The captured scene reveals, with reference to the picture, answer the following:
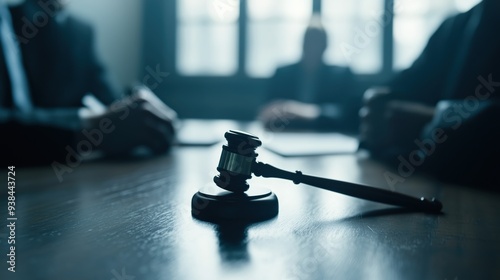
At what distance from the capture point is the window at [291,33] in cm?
429

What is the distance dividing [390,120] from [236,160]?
0.80 m

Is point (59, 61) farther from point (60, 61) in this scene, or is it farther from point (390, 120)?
point (390, 120)

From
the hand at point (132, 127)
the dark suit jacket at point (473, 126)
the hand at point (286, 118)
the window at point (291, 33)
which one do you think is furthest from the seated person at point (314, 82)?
the dark suit jacket at point (473, 126)

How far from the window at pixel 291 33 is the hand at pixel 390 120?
297 cm

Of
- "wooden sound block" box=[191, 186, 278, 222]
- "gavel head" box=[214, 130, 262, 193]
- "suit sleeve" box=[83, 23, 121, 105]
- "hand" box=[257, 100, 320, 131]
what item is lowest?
"hand" box=[257, 100, 320, 131]

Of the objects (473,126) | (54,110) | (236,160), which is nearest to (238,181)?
(236,160)

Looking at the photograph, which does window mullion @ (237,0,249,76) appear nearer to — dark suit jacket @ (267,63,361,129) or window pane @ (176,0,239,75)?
window pane @ (176,0,239,75)

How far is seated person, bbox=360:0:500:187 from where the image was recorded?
805 mm

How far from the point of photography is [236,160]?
1.73 ft

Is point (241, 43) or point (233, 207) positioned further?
point (241, 43)

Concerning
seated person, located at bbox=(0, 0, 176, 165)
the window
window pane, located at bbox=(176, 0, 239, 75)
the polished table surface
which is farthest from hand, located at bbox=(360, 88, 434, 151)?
window pane, located at bbox=(176, 0, 239, 75)

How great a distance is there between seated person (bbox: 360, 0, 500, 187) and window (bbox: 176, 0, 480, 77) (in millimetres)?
3036

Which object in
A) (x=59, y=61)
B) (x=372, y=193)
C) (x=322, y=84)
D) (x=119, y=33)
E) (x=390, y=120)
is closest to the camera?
(x=372, y=193)

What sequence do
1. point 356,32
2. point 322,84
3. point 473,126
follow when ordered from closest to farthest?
point 473,126 < point 322,84 < point 356,32
